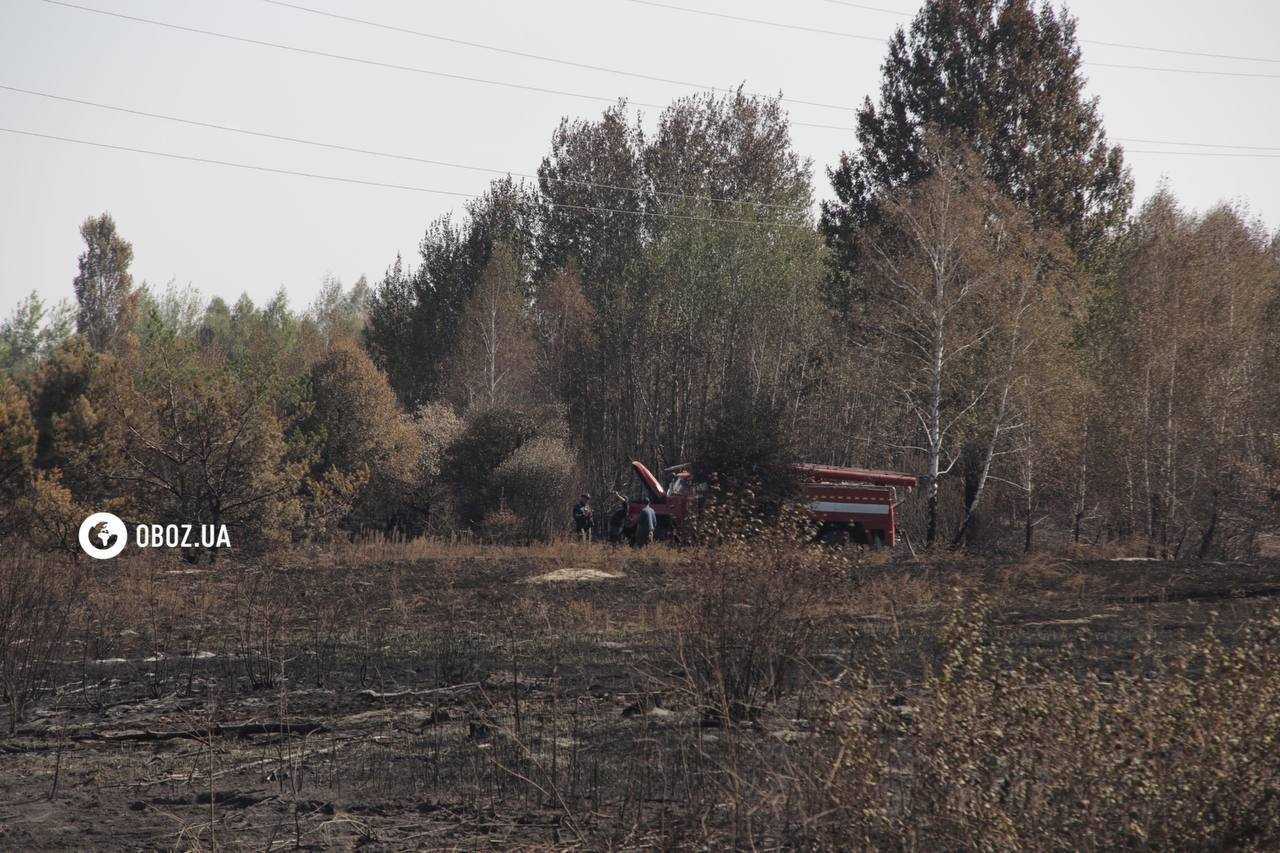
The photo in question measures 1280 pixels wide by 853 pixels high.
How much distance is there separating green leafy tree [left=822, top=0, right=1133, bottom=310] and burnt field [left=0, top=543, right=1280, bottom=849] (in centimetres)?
2023

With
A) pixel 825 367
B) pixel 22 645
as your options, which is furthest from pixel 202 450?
pixel 825 367

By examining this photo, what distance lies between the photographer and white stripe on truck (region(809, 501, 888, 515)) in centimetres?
2645

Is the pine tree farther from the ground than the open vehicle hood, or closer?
farther from the ground

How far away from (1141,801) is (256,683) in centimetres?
764

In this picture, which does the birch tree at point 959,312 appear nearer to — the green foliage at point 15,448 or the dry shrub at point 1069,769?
the green foliage at point 15,448

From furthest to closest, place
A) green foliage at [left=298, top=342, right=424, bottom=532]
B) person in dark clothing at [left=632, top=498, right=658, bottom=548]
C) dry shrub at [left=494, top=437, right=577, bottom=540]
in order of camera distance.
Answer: green foliage at [left=298, top=342, right=424, bottom=532], dry shrub at [left=494, top=437, right=577, bottom=540], person in dark clothing at [left=632, top=498, right=658, bottom=548]

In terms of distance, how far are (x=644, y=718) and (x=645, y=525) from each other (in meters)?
19.5

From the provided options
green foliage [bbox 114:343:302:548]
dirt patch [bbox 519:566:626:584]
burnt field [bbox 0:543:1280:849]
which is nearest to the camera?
burnt field [bbox 0:543:1280:849]

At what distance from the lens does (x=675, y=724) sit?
842cm

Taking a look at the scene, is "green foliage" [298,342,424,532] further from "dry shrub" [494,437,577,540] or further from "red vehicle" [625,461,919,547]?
"red vehicle" [625,461,919,547]

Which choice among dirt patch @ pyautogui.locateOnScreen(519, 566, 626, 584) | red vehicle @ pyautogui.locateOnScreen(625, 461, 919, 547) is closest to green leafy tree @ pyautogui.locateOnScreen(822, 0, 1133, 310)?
red vehicle @ pyautogui.locateOnScreen(625, 461, 919, 547)

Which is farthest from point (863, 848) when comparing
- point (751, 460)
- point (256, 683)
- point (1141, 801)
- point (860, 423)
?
→ point (860, 423)

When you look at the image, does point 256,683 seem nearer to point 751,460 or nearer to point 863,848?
point 863,848

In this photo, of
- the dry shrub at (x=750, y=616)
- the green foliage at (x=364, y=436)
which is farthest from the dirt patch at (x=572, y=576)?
the green foliage at (x=364, y=436)
